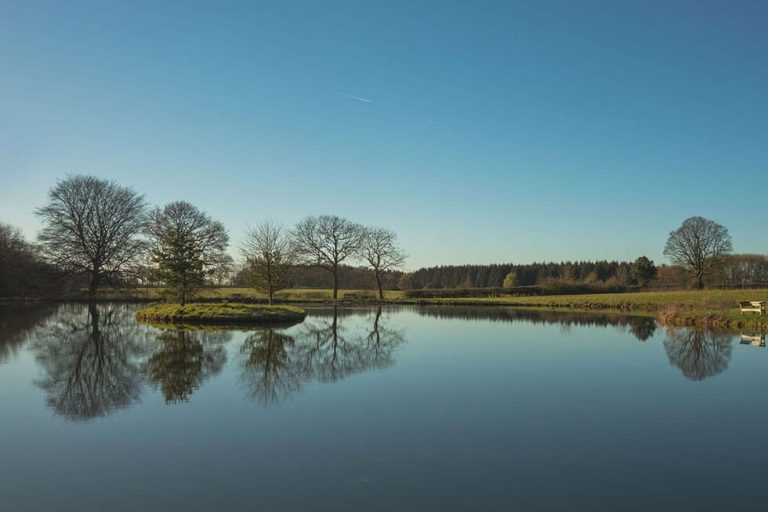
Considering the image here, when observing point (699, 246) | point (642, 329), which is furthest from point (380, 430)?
point (699, 246)

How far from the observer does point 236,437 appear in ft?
26.1

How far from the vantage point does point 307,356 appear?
16.8 m

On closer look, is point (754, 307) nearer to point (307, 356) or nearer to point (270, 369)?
point (307, 356)

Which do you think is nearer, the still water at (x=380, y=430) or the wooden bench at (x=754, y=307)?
the still water at (x=380, y=430)

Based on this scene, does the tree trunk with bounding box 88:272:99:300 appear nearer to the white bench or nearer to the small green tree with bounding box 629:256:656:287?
the white bench

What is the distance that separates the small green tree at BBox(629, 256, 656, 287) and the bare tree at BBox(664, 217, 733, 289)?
14436mm

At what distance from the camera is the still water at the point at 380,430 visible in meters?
5.88

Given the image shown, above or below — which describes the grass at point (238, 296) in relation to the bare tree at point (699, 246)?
below

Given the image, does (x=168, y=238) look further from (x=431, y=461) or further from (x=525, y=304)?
(x=525, y=304)

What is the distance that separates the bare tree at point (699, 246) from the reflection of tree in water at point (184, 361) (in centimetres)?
5659

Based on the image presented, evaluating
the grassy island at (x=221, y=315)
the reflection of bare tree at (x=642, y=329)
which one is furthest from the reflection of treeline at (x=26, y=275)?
the reflection of bare tree at (x=642, y=329)

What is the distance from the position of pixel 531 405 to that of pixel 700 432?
2898 millimetres

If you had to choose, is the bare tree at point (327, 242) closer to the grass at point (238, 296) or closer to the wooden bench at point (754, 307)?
the grass at point (238, 296)

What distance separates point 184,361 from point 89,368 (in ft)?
8.09
